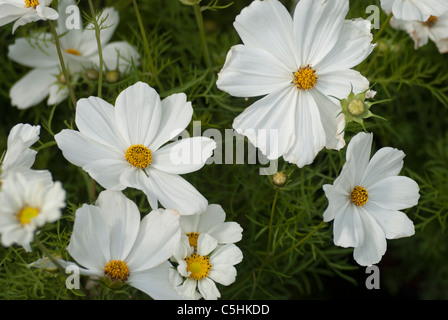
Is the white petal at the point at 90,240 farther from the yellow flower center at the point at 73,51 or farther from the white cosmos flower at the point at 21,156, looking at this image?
the yellow flower center at the point at 73,51

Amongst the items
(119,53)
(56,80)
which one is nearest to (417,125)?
(119,53)

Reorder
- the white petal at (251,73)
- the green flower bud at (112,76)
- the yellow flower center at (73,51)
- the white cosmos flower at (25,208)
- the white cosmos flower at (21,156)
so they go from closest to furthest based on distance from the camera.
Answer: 1. the white cosmos flower at (25,208)
2. the white cosmos flower at (21,156)
3. the white petal at (251,73)
4. the green flower bud at (112,76)
5. the yellow flower center at (73,51)

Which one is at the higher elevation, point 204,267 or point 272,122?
point 272,122

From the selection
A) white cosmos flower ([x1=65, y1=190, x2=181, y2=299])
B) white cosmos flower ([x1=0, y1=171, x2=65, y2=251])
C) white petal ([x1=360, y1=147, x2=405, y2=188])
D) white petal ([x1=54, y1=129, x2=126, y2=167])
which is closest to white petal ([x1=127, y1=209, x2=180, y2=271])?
white cosmos flower ([x1=65, y1=190, x2=181, y2=299])

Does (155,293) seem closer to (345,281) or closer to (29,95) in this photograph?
(29,95)

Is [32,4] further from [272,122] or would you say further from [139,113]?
[272,122]

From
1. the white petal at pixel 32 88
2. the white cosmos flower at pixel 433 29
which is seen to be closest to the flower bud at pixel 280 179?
the white cosmos flower at pixel 433 29

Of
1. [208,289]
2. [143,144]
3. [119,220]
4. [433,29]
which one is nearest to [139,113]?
[143,144]
